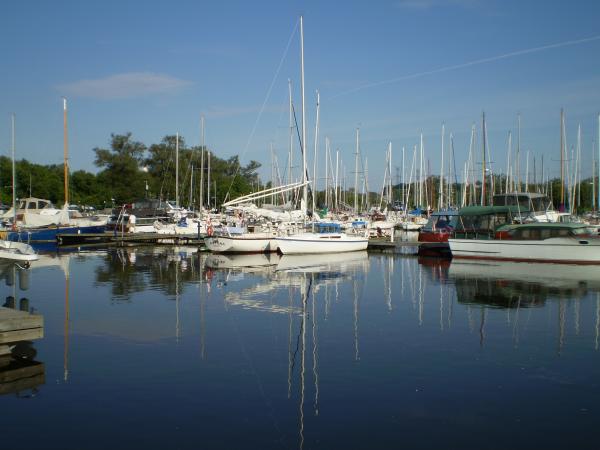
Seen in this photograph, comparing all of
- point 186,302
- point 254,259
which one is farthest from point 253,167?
point 186,302

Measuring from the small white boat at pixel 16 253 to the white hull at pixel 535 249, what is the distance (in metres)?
24.5

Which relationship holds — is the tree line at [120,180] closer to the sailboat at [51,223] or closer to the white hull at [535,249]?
the sailboat at [51,223]

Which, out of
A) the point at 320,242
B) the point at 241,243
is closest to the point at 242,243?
the point at 241,243

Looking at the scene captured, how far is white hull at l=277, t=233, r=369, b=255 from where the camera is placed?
3728cm

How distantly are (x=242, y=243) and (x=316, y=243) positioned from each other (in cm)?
474

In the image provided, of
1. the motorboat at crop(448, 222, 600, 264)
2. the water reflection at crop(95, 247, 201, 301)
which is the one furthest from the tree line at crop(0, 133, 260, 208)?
the motorboat at crop(448, 222, 600, 264)

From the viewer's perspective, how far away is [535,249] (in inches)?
1282

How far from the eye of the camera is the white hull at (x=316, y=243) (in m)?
37.3

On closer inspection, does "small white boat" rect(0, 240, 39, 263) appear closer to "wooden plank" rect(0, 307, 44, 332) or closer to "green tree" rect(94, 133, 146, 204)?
"wooden plank" rect(0, 307, 44, 332)

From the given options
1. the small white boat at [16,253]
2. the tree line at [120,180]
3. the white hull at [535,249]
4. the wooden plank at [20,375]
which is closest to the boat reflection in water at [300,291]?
the wooden plank at [20,375]

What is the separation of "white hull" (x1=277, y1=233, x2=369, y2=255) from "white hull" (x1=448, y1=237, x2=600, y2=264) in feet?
22.3

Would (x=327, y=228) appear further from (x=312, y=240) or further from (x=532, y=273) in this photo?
(x=532, y=273)

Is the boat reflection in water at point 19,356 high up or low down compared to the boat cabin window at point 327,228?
down

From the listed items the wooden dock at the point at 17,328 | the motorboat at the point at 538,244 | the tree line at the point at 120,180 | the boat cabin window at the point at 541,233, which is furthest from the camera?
the tree line at the point at 120,180
